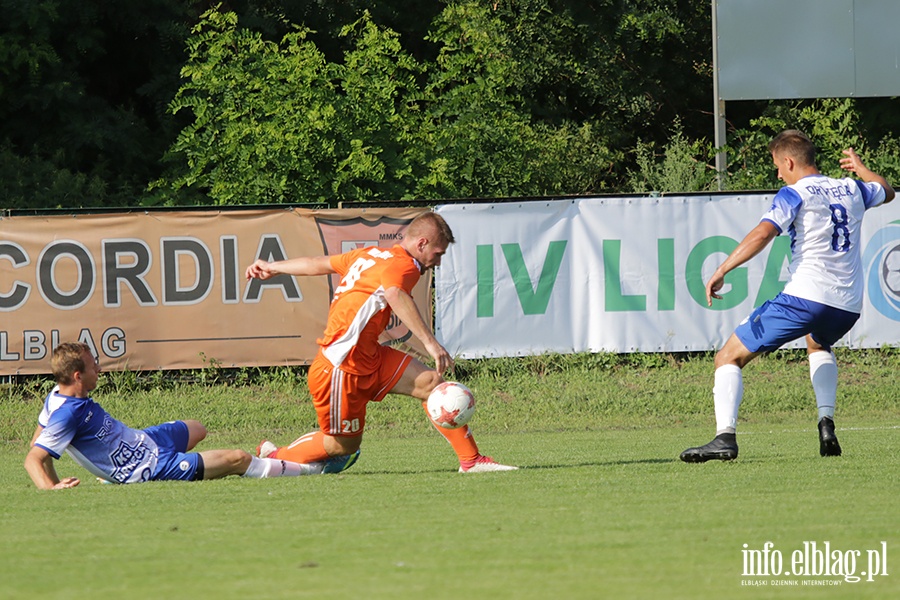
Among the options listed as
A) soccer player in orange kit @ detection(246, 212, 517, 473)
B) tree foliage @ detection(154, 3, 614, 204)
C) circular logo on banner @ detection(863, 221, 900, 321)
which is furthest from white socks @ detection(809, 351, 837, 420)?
tree foliage @ detection(154, 3, 614, 204)

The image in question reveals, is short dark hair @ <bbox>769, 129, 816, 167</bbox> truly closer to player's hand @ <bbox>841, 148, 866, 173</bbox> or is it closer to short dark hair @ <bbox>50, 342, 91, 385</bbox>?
player's hand @ <bbox>841, 148, 866, 173</bbox>

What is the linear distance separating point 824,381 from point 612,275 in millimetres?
6084

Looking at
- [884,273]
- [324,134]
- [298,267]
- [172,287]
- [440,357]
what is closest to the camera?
[440,357]

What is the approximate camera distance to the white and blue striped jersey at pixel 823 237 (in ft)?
25.0

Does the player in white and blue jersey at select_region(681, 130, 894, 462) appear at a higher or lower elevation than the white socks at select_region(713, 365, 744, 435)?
higher

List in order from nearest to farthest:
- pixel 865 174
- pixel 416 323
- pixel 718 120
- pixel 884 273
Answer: pixel 416 323 < pixel 865 174 < pixel 884 273 < pixel 718 120

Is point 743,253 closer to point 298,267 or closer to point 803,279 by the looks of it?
point 803,279

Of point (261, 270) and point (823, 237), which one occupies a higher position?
point (823, 237)

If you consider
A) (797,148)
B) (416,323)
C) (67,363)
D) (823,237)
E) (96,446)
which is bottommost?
(96,446)

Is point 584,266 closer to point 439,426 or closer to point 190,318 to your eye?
point 190,318

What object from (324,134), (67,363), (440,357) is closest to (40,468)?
(67,363)

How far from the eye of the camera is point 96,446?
7387 mm

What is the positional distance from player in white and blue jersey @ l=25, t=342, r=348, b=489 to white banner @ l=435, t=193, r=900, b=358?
21.3 feet

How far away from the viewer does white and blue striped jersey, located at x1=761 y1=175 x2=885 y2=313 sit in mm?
7609
